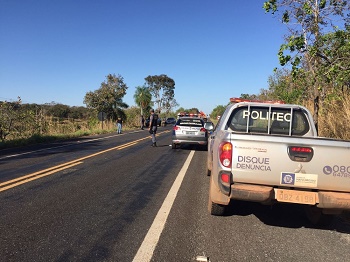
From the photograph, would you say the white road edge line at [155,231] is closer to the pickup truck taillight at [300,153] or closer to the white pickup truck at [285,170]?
the white pickup truck at [285,170]

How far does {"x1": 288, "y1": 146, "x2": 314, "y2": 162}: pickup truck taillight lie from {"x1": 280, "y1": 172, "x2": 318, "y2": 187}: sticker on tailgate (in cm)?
21

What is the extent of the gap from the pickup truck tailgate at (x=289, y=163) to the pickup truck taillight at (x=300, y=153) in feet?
0.04

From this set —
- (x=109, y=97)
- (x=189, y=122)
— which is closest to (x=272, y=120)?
(x=189, y=122)

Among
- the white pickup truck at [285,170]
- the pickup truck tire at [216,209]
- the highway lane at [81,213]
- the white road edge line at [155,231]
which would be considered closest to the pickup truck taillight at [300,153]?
the white pickup truck at [285,170]

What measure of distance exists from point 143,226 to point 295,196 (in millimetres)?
2176

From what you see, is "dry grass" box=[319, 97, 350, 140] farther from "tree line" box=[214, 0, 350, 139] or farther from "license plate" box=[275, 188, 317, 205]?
"license plate" box=[275, 188, 317, 205]

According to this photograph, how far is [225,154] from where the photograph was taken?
4.54m

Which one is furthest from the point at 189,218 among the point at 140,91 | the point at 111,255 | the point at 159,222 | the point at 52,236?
the point at 140,91

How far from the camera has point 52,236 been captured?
4.35 m

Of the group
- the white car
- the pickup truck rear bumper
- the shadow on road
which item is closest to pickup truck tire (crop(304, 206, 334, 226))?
the shadow on road

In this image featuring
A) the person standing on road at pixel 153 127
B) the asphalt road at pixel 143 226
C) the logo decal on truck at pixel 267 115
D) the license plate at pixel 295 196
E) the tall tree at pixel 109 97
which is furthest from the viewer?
the tall tree at pixel 109 97

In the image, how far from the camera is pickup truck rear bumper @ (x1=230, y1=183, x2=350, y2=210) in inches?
167

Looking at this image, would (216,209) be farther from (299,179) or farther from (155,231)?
(299,179)

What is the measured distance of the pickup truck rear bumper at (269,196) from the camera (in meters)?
4.23
